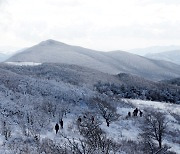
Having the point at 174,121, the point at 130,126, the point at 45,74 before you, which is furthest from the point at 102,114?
→ the point at 45,74

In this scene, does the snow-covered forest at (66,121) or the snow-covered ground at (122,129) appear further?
the snow-covered ground at (122,129)

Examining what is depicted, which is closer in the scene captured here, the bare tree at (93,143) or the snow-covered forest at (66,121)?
the bare tree at (93,143)

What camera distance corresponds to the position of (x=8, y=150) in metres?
28.3

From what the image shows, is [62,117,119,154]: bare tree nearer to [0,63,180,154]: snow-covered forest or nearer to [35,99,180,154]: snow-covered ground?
[0,63,180,154]: snow-covered forest

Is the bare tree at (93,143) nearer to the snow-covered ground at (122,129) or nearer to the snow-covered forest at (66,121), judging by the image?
the snow-covered forest at (66,121)

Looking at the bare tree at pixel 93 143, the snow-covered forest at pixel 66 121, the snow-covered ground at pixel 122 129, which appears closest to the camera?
the bare tree at pixel 93 143

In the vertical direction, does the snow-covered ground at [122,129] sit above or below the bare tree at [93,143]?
below

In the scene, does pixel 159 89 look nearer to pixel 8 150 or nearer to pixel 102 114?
pixel 102 114

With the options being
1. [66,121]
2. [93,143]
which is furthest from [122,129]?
[93,143]

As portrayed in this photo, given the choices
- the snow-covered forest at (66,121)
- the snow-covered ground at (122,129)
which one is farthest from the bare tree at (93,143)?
the snow-covered ground at (122,129)

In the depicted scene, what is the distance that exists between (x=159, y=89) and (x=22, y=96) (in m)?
74.3

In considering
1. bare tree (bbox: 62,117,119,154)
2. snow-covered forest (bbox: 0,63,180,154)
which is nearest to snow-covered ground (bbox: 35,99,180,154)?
snow-covered forest (bbox: 0,63,180,154)

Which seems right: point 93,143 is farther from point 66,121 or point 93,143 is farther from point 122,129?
point 66,121

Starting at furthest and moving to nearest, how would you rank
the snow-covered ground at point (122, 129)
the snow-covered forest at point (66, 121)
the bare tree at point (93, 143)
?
1. the snow-covered ground at point (122, 129)
2. the snow-covered forest at point (66, 121)
3. the bare tree at point (93, 143)
